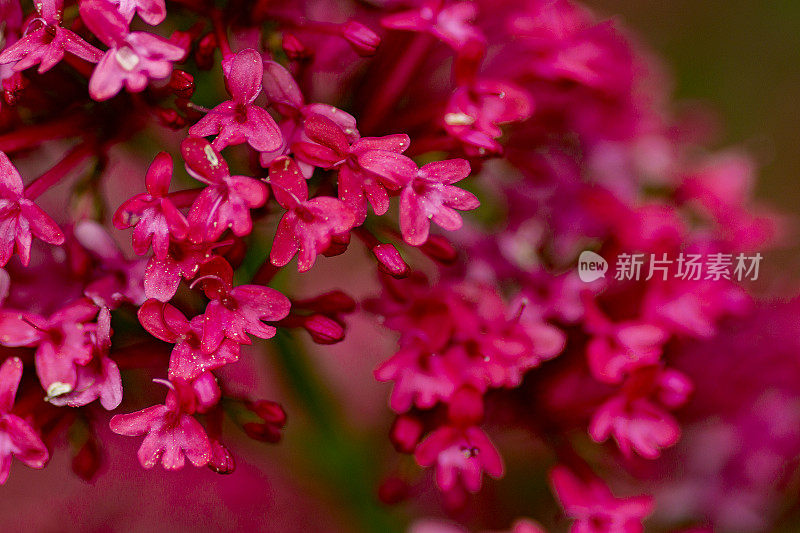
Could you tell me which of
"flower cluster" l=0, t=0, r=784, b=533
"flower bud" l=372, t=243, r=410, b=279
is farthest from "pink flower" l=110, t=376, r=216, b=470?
"flower bud" l=372, t=243, r=410, b=279

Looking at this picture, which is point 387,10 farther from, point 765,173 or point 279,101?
point 765,173

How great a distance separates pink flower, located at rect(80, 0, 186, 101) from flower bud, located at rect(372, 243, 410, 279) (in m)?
0.14

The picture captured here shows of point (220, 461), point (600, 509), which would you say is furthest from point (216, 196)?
point (600, 509)

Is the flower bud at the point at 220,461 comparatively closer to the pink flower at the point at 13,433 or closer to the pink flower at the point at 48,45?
the pink flower at the point at 13,433

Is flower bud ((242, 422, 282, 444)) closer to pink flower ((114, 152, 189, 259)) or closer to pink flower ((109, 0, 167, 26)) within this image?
pink flower ((114, 152, 189, 259))

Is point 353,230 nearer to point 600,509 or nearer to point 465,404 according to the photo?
point 465,404

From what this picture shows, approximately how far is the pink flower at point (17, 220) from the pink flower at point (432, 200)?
0.58 feet

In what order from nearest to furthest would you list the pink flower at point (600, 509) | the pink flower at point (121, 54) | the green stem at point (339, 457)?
1. the pink flower at point (121, 54)
2. the pink flower at point (600, 509)
3. the green stem at point (339, 457)

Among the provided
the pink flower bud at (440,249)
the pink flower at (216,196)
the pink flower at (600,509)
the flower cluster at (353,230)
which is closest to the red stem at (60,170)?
the flower cluster at (353,230)

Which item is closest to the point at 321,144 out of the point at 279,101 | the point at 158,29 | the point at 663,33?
the point at 279,101

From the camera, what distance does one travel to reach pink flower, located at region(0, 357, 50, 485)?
41 cm

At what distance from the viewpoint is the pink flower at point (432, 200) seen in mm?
407

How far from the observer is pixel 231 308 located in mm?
403

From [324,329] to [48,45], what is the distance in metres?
0.20
